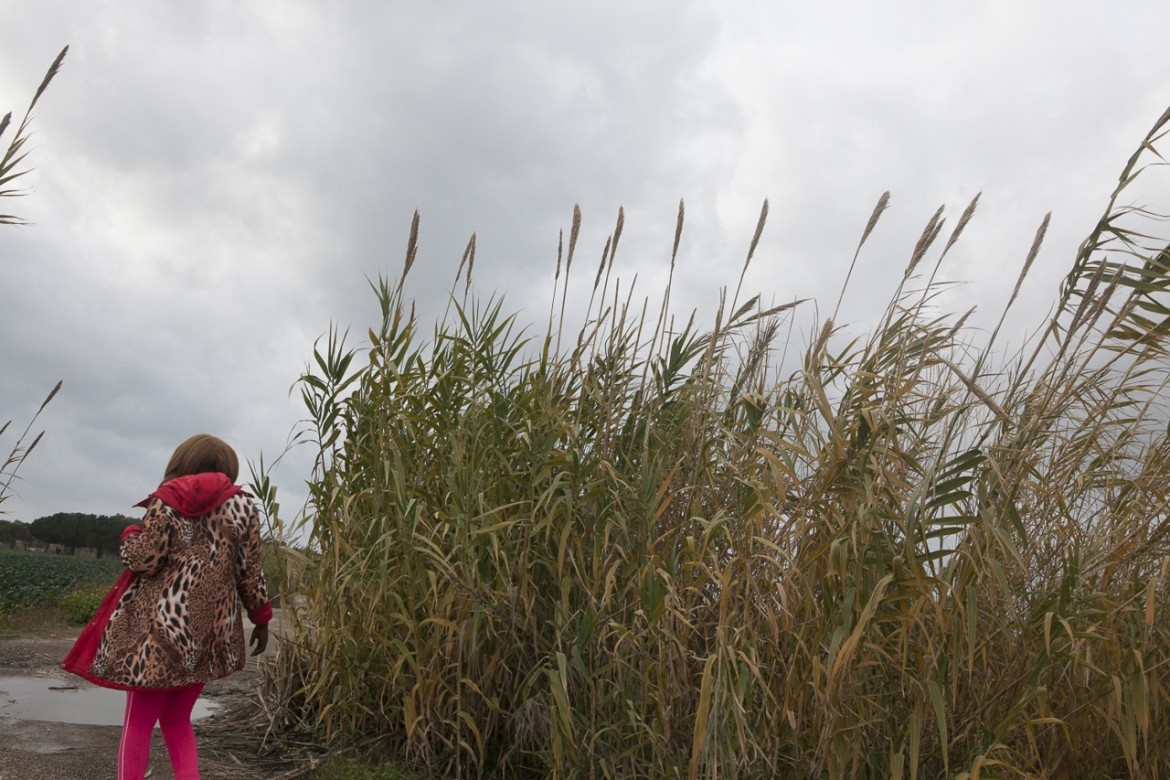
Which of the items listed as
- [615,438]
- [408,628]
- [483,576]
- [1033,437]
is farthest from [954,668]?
[408,628]

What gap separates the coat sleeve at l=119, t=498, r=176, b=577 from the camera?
3156 mm

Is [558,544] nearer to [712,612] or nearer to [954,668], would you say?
[712,612]

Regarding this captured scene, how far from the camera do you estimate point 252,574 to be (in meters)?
3.44

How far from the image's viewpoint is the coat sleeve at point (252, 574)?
3.43 m

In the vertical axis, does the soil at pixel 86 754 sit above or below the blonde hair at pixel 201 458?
below

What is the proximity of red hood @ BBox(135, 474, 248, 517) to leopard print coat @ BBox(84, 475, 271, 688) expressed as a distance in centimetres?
2

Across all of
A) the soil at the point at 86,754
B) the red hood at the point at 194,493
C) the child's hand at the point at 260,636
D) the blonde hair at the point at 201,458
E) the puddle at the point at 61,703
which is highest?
the blonde hair at the point at 201,458

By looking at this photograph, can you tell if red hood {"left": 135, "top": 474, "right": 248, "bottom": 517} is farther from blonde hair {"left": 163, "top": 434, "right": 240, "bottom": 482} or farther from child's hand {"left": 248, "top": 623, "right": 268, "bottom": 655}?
child's hand {"left": 248, "top": 623, "right": 268, "bottom": 655}

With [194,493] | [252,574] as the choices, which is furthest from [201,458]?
[252,574]

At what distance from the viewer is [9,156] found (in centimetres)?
265

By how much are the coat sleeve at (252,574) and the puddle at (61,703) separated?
196cm

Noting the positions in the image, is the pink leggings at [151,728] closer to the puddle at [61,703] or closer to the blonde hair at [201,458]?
the blonde hair at [201,458]

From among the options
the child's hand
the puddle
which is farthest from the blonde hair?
the puddle

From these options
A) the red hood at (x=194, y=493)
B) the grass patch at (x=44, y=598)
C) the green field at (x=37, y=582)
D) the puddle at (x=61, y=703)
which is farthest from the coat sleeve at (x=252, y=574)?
the green field at (x=37, y=582)
